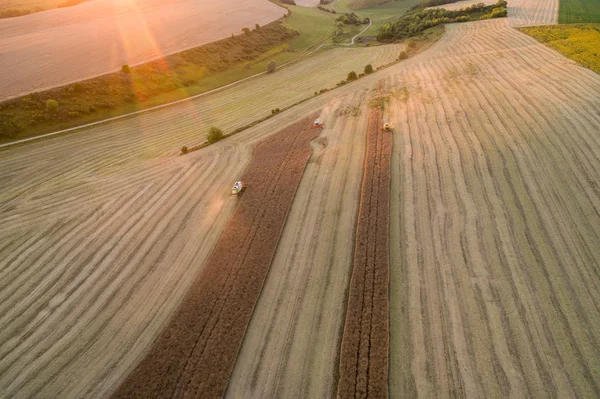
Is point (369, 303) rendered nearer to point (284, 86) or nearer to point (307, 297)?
point (307, 297)

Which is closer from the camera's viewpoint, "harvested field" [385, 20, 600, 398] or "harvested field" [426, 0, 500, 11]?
"harvested field" [385, 20, 600, 398]

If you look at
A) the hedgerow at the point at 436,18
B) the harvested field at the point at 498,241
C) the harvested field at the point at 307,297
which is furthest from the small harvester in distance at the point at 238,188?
the hedgerow at the point at 436,18

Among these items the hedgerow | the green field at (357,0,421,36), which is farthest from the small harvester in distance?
the green field at (357,0,421,36)

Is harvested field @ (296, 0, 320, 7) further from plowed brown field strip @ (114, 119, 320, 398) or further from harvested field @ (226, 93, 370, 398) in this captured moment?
plowed brown field strip @ (114, 119, 320, 398)

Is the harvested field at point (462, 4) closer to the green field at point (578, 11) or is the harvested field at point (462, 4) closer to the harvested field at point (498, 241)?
the green field at point (578, 11)

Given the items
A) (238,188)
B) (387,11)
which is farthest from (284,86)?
(387,11)
